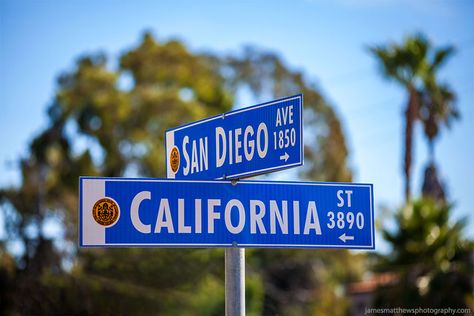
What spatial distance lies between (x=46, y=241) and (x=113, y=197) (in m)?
27.0

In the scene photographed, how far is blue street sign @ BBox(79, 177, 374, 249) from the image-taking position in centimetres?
461

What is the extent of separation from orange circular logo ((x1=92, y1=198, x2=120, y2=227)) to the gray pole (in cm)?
57

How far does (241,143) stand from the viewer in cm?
483

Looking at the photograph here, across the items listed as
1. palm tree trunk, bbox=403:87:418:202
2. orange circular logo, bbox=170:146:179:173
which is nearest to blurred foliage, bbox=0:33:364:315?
palm tree trunk, bbox=403:87:418:202

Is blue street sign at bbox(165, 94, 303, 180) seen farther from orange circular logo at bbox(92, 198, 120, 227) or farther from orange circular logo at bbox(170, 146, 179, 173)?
orange circular logo at bbox(92, 198, 120, 227)

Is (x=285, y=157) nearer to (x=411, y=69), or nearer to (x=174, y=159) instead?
(x=174, y=159)

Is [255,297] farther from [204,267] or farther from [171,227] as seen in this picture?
[171,227]

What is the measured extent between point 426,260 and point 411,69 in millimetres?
14865

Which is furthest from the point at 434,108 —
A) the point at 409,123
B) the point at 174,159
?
the point at 174,159

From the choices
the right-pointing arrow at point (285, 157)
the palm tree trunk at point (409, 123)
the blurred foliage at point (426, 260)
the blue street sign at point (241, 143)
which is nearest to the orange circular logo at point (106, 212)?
the blue street sign at point (241, 143)

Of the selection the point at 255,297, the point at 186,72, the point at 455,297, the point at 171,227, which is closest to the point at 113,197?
the point at 171,227

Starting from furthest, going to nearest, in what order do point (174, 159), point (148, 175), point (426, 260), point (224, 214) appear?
point (148, 175) → point (426, 260) → point (174, 159) → point (224, 214)

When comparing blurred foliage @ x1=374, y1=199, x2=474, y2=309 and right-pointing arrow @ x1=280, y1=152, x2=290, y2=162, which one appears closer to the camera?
right-pointing arrow @ x1=280, y1=152, x2=290, y2=162

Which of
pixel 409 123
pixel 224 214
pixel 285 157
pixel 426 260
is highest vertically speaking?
pixel 409 123
